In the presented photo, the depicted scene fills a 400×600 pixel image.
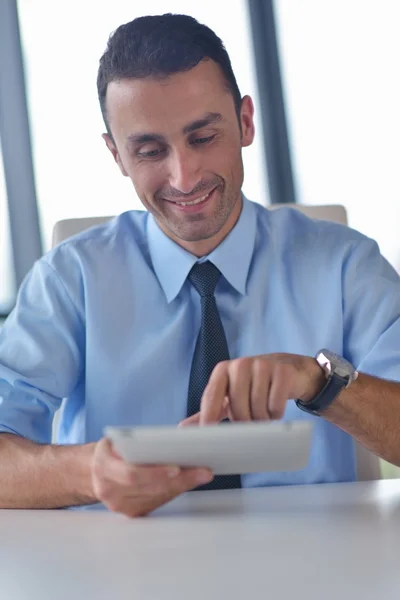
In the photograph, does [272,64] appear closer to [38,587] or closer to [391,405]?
[391,405]

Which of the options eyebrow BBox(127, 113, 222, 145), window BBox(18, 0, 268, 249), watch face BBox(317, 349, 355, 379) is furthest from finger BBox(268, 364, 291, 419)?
window BBox(18, 0, 268, 249)

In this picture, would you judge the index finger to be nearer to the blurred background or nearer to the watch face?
the watch face

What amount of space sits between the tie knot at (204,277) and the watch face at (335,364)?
1.28 feet

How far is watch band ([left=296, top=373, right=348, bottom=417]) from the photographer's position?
4.59 ft

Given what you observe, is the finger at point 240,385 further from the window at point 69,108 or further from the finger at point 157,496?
the window at point 69,108

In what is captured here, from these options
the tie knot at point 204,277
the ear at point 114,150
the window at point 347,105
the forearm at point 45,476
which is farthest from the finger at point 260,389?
the window at point 347,105

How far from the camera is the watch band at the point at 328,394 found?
55.1 inches

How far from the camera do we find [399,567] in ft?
2.77

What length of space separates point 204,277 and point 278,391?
1.78 feet

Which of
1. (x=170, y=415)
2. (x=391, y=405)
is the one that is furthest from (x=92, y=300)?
(x=391, y=405)

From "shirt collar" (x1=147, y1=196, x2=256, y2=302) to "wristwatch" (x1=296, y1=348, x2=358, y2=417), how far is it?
→ 1.35 ft

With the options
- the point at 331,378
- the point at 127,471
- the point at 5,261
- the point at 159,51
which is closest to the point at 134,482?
the point at 127,471

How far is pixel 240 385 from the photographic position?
1.26 metres

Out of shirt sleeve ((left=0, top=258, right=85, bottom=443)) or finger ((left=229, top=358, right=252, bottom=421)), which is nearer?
finger ((left=229, top=358, right=252, bottom=421))
